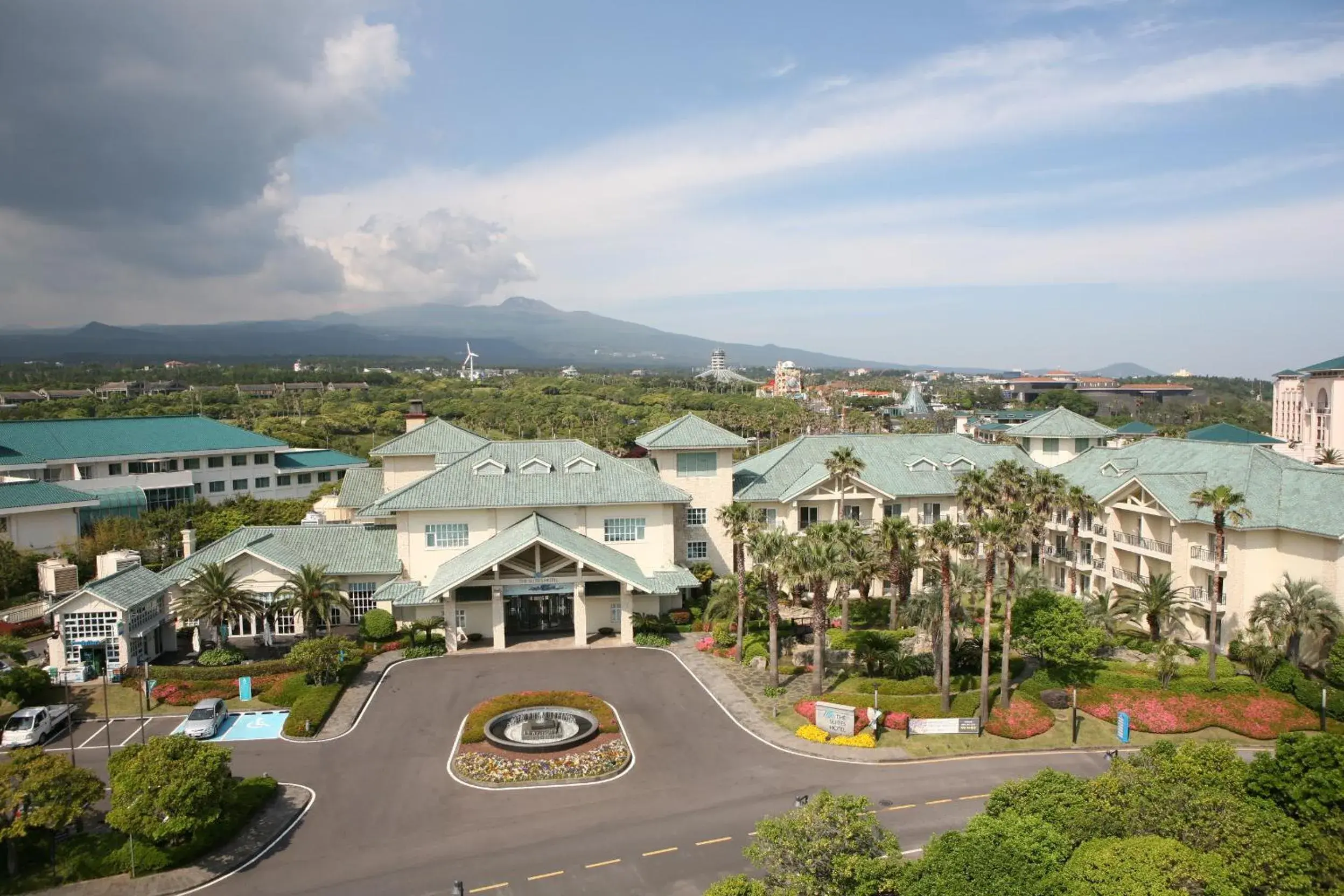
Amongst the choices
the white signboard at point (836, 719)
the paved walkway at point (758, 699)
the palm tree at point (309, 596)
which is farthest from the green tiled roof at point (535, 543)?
the white signboard at point (836, 719)

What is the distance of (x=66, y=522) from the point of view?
6288 cm

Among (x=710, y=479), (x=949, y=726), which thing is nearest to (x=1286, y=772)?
(x=949, y=726)

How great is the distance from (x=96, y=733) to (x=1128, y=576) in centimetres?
5408

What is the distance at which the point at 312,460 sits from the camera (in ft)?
318

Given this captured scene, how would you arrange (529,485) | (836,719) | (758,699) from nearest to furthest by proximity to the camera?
(836,719) < (758,699) < (529,485)

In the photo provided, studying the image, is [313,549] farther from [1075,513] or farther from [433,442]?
[1075,513]

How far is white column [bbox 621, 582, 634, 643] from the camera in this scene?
1911 inches

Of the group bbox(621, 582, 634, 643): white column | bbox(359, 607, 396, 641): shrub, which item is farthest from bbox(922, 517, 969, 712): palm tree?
bbox(359, 607, 396, 641): shrub

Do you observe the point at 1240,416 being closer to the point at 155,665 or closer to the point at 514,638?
the point at 514,638

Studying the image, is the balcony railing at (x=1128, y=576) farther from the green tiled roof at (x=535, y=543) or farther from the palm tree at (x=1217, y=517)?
the green tiled roof at (x=535, y=543)

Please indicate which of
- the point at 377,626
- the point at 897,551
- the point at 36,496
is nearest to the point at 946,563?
the point at 897,551

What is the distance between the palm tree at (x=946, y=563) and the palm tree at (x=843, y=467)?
17125 mm

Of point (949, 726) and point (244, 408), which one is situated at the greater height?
point (244, 408)

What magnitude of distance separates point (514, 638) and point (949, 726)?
2492 centimetres
